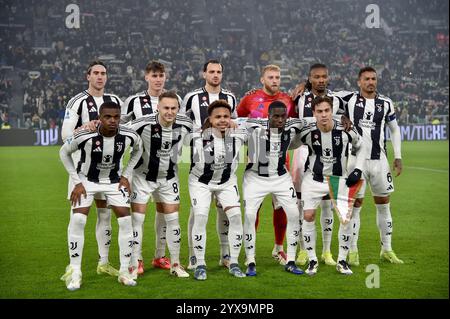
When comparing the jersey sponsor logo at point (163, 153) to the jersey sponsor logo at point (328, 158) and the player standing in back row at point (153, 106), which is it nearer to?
the player standing in back row at point (153, 106)

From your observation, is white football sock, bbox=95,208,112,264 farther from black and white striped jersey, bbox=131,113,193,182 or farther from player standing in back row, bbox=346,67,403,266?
player standing in back row, bbox=346,67,403,266

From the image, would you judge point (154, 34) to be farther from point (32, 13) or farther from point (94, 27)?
point (32, 13)

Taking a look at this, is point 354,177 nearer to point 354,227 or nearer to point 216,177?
point 354,227

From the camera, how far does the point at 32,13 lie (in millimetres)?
16344

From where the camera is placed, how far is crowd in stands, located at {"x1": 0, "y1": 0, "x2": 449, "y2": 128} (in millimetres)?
17266

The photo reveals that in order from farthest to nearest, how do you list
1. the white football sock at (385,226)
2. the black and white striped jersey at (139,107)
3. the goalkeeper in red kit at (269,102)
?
the white football sock at (385,226)
the goalkeeper in red kit at (269,102)
the black and white striped jersey at (139,107)

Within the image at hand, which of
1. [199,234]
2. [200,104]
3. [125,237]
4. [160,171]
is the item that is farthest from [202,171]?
[125,237]

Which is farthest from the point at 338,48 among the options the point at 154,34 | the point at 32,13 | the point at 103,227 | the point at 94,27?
the point at 103,227

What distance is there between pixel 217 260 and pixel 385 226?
1.70 metres

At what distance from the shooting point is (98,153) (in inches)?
225

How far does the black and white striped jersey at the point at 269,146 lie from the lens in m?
6.21

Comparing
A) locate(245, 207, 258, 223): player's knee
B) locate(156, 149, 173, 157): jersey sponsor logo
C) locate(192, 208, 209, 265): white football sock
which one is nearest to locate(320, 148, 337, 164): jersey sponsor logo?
locate(245, 207, 258, 223): player's knee

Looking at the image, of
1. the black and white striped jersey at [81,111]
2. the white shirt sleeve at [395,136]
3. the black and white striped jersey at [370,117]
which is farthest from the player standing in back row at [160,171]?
the white shirt sleeve at [395,136]

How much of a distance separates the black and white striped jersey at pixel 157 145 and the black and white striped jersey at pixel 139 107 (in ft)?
1.08
